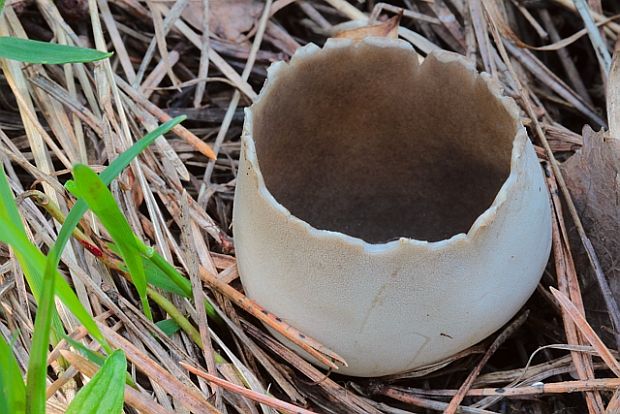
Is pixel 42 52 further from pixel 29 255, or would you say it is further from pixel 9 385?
pixel 9 385

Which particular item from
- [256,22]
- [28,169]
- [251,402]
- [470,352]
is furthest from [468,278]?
[256,22]

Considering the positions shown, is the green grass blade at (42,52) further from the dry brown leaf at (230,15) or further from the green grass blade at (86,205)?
the dry brown leaf at (230,15)

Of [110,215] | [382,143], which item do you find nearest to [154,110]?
[382,143]

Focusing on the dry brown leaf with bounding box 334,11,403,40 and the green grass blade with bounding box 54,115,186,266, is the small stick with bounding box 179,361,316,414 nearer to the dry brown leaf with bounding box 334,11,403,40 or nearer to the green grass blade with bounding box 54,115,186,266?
the green grass blade with bounding box 54,115,186,266

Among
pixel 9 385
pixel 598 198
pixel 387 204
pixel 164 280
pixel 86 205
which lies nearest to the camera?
pixel 9 385

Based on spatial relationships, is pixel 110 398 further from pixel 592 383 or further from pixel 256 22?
pixel 256 22

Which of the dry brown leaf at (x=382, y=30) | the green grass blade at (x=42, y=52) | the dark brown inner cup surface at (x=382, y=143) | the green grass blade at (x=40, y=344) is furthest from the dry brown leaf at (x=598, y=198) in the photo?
the green grass blade at (x=40, y=344)
